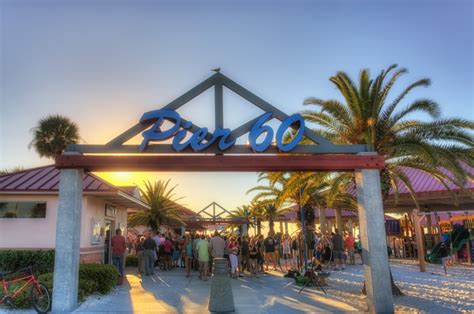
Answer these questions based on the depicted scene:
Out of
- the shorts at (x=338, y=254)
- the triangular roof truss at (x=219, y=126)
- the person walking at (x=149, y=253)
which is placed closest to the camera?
the triangular roof truss at (x=219, y=126)

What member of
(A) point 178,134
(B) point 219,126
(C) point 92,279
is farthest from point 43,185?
(B) point 219,126

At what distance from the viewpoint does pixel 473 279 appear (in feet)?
50.9

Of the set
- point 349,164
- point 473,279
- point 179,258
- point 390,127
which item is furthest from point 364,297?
point 179,258

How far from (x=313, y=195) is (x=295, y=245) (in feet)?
11.0

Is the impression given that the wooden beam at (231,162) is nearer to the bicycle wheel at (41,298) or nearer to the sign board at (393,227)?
the bicycle wheel at (41,298)

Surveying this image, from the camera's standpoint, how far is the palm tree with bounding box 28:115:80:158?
1062 inches

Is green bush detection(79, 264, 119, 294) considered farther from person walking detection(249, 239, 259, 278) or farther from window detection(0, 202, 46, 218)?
person walking detection(249, 239, 259, 278)

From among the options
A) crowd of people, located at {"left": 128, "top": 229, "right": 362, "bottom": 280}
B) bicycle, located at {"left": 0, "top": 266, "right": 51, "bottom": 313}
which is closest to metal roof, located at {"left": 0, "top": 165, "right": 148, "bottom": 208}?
crowd of people, located at {"left": 128, "top": 229, "right": 362, "bottom": 280}

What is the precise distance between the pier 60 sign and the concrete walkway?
4.12m

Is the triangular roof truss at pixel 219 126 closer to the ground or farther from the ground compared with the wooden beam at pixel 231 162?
farther from the ground

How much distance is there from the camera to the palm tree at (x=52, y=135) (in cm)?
2698

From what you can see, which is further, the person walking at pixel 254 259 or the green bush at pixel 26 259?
the person walking at pixel 254 259

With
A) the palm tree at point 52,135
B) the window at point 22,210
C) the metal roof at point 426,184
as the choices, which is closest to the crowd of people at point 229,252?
the window at point 22,210

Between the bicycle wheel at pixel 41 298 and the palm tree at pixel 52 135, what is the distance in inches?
733
